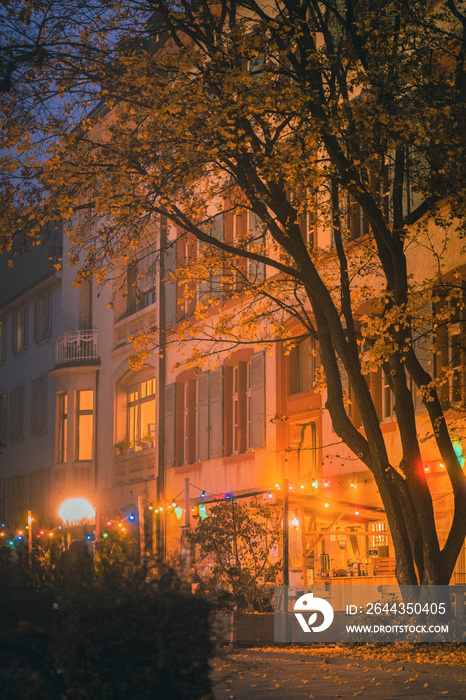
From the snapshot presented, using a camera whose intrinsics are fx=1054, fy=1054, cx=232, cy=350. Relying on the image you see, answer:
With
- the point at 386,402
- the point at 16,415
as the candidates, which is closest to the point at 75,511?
the point at 16,415

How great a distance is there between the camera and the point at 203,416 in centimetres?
3009

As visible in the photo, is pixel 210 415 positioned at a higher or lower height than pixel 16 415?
lower

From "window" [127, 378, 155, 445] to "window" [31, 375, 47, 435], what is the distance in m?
6.06

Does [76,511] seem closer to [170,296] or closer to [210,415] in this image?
[170,296]

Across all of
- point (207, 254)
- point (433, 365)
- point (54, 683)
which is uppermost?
point (207, 254)

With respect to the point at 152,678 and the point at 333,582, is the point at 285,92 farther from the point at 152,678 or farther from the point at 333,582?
the point at 333,582

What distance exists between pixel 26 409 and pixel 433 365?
25.9m

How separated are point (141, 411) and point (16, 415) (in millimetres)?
11348

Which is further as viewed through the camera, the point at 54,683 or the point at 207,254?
the point at 207,254

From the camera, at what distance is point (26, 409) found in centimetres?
4316

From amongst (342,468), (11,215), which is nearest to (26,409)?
(342,468)

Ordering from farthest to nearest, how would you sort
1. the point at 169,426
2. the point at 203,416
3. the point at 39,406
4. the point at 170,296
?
the point at 39,406 < the point at 170,296 < the point at 169,426 < the point at 203,416

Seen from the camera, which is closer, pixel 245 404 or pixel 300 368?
pixel 300 368

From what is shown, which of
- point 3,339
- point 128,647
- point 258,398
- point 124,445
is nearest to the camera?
point 128,647
